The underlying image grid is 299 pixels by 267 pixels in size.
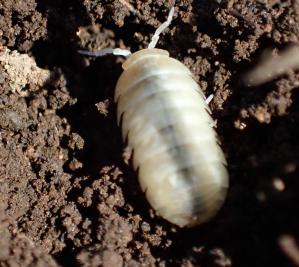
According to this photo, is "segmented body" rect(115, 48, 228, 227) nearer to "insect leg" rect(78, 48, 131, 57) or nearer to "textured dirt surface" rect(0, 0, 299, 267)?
"textured dirt surface" rect(0, 0, 299, 267)

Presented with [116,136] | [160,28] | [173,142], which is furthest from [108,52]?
[173,142]

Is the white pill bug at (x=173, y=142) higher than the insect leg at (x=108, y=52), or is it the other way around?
the insect leg at (x=108, y=52)

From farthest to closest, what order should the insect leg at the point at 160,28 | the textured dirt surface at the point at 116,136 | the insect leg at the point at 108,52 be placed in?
the insect leg at the point at 108,52 → the insect leg at the point at 160,28 → the textured dirt surface at the point at 116,136

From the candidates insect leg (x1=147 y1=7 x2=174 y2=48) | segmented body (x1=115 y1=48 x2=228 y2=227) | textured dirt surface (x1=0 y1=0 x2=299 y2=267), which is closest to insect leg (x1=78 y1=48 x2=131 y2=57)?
textured dirt surface (x1=0 y1=0 x2=299 y2=267)

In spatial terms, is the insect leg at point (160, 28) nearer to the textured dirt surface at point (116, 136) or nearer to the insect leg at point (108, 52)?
the textured dirt surface at point (116, 136)

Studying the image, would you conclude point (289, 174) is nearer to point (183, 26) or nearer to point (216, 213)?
point (216, 213)

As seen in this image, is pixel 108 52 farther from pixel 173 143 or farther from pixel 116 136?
pixel 173 143

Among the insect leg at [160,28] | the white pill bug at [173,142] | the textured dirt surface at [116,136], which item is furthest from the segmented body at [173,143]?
the insect leg at [160,28]

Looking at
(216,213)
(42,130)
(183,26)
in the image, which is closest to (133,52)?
(183,26)
